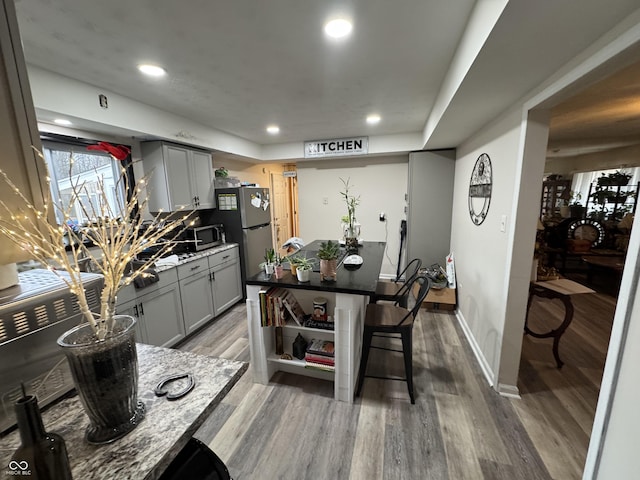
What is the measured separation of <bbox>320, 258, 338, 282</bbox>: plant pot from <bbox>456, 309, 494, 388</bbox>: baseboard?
Result: 1513mm

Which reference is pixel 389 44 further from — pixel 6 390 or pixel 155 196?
pixel 155 196

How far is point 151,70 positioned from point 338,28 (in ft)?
4.53

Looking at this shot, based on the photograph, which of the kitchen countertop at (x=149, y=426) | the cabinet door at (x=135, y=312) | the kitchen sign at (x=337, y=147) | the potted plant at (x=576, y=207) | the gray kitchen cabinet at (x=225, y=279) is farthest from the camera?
the potted plant at (x=576, y=207)

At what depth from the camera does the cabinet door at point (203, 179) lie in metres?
3.28

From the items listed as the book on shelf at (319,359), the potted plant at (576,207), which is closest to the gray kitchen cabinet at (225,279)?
the book on shelf at (319,359)

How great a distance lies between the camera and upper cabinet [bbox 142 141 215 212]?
9.40 ft

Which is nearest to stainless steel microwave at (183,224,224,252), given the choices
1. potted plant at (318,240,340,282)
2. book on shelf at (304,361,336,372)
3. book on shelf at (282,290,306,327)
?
book on shelf at (282,290,306,327)

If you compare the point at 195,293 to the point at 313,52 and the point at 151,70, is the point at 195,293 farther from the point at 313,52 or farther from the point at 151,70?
the point at 313,52

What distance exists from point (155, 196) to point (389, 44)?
2.78 metres

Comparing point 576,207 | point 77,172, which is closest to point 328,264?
point 77,172

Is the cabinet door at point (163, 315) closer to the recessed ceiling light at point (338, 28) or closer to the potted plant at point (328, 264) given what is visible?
the potted plant at point (328, 264)

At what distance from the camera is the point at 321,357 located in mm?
2018

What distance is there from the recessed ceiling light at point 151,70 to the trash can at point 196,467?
2.25 m

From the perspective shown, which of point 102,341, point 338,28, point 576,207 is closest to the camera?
point 102,341
